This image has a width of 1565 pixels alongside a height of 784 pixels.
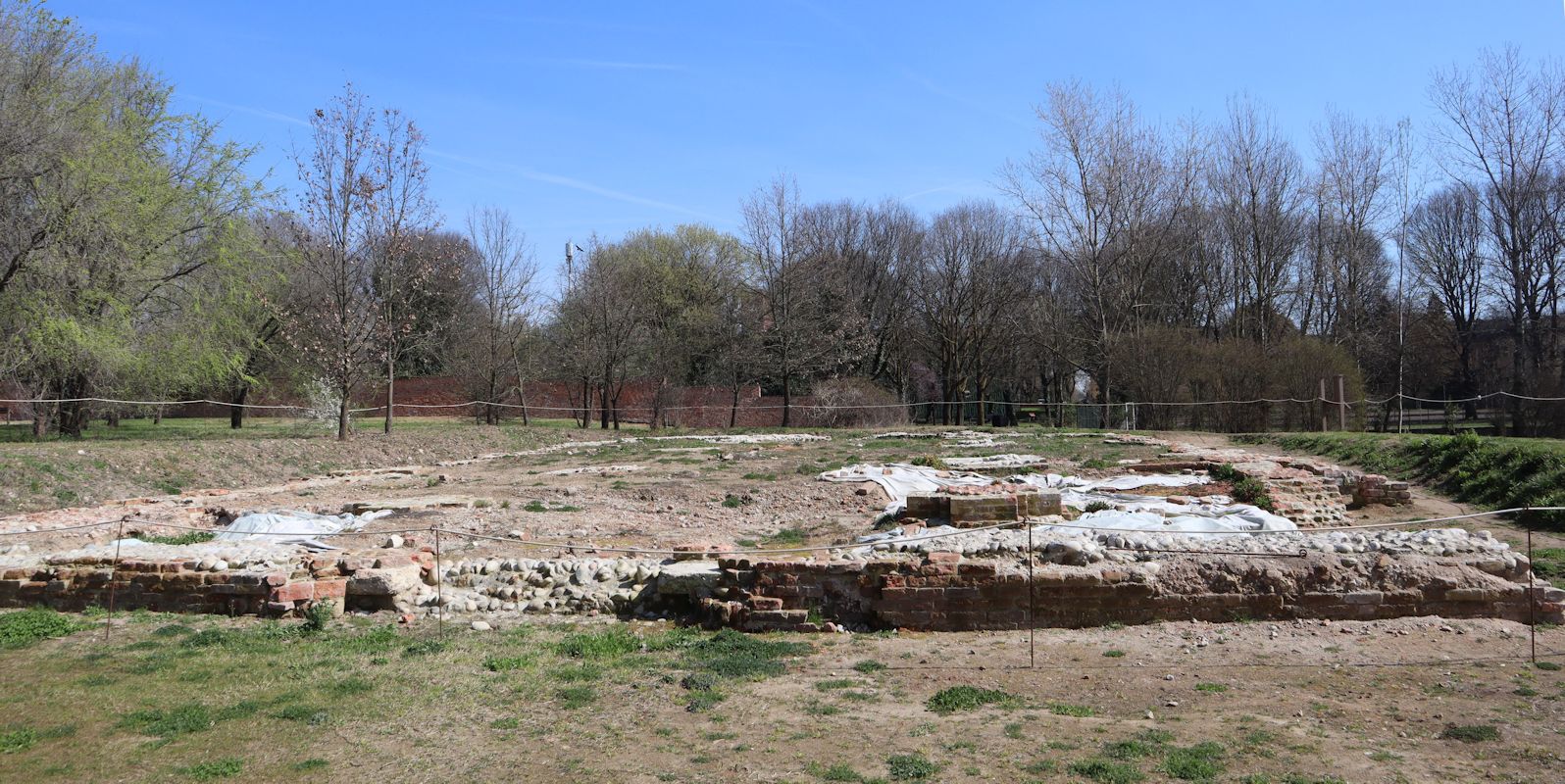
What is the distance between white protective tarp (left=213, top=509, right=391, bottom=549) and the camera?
11.4 metres

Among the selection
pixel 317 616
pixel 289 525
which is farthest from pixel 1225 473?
pixel 289 525

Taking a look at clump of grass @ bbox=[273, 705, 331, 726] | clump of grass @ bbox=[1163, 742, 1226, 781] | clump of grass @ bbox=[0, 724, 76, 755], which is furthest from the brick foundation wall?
clump of grass @ bbox=[0, 724, 76, 755]

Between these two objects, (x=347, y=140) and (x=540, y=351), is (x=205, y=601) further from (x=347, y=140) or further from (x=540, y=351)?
(x=540, y=351)

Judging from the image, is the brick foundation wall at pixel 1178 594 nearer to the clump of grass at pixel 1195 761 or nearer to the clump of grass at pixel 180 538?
the clump of grass at pixel 1195 761

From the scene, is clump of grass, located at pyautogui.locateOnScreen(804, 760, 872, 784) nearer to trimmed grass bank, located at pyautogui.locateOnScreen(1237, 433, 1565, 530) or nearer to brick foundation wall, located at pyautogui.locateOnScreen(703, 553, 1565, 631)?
brick foundation wall, located at pyautogui.locateOnScreen(703, 553, 1565, 631)

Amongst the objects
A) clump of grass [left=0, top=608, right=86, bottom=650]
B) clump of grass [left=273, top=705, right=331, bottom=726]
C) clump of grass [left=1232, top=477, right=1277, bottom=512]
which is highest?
clump of grass [left=1232, top=477, right=1277, bottom=512]

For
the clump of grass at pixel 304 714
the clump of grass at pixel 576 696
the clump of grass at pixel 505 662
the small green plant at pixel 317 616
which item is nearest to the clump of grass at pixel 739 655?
the clump of grass at pixel 576 696

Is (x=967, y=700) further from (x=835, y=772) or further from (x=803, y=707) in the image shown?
(x=835, y=772)

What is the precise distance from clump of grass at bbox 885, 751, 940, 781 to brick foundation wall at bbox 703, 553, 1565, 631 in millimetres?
2941

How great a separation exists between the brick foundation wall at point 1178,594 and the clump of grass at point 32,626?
5.71 meters

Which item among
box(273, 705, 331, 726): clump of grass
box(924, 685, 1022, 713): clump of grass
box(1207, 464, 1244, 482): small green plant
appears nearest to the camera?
box(273, 705, 331, 726): clump of grass

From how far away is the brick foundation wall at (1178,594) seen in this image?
7.79m

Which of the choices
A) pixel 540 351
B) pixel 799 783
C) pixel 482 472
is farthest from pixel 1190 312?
pixel 799 783

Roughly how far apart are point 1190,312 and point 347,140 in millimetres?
39305
